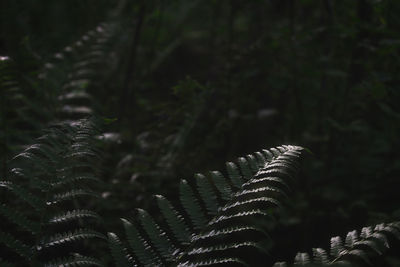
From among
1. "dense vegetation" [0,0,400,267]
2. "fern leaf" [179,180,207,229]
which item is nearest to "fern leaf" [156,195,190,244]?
Result: "fern leaf" [179,180,207,229]

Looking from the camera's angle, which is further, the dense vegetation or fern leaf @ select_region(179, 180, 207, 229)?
the dense vegetation

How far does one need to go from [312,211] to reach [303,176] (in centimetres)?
29

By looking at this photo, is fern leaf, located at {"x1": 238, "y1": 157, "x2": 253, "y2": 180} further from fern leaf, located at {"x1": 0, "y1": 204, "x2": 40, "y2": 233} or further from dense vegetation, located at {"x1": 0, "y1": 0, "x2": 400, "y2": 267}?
fern leaf, located at {"x1": 0, "y1": 204, "x2": 40, "y2": 233}

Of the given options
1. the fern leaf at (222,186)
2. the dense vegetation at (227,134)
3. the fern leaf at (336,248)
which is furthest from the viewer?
the dense vegetation at (227,134)

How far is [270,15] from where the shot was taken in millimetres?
3547

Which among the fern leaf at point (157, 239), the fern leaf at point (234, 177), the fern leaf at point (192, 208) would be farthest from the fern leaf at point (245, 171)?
the fern leaf at point (157, 239)

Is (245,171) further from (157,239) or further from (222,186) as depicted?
(157,239)

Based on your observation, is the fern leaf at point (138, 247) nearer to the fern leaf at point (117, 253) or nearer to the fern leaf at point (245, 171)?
the fern leaf at point (117, 253)

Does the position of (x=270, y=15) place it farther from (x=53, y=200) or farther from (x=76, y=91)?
(x=53, y=200)

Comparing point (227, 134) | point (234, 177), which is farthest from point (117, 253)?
point (227, 134)

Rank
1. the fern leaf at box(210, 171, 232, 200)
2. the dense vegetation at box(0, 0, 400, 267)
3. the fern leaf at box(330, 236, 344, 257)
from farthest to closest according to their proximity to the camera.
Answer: the dense vegetation at box(0, 0, 400, 267) → the fern leaf at box(210, 171, 232, 200) → the fern leaf at box(330, 236, 344, 257)

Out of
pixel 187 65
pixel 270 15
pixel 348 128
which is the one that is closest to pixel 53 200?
pixel 348 128

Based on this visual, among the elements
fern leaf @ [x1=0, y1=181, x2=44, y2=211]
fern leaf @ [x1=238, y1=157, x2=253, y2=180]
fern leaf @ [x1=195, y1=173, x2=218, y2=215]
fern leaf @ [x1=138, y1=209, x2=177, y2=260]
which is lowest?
fern leaf @ [x1=138, y1=209, x2=177, y2=260]

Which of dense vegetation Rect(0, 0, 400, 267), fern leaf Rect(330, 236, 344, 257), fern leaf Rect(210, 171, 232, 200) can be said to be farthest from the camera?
dense vegetation Rect(0, 0, 400, 267)
